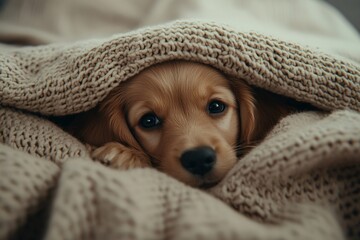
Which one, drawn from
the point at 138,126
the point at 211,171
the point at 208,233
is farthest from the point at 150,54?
the point at 208,233

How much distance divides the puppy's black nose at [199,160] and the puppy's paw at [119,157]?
0.21m

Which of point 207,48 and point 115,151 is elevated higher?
point 207,48

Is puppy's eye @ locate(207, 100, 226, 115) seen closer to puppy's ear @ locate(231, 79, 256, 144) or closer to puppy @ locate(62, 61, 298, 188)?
puppy @ locate(62, 61, 298, 188)

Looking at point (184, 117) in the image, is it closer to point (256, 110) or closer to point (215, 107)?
point (215, 107)

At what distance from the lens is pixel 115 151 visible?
1.41m

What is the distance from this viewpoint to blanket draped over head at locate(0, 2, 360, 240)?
2.76 ft

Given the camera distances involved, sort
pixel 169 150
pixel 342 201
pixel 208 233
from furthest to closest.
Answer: pixel 169 150 < pixel 342 201 < pixel 208 233

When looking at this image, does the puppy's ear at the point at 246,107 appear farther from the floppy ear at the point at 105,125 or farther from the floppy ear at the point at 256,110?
the floppy ear at the point at 105,125

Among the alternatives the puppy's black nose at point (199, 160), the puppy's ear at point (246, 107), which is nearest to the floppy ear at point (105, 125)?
the puppy's black nose at point (199, 160)

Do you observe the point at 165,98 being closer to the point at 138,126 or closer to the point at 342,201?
the point at 138,126

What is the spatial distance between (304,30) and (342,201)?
178cm

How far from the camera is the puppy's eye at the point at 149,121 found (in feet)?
5.09

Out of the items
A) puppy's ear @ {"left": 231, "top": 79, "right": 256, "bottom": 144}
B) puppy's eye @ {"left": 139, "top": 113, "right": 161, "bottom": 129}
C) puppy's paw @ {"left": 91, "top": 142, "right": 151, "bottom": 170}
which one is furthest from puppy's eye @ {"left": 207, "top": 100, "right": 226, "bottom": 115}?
puppy's paw @ {"left": 91, "top": 142, "right": 151, "bottom": 170}

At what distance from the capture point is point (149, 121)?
61.3 inches
